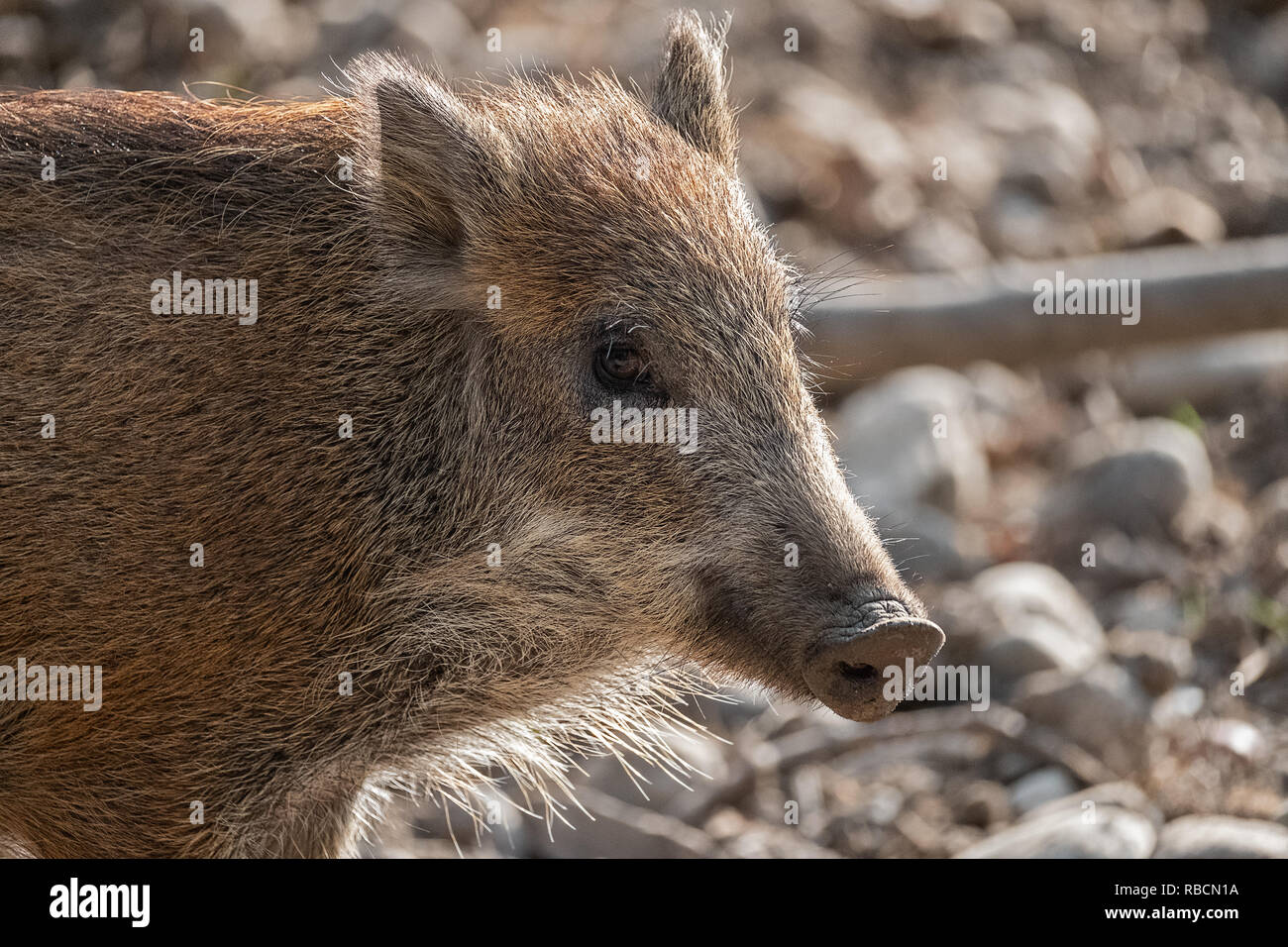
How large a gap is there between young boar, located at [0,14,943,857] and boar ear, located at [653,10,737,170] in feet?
1.37

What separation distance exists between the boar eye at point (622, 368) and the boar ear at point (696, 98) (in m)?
0.97

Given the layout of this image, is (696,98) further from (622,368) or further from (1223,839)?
(1223,839)

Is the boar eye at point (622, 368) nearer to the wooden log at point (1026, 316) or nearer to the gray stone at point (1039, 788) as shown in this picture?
the gray stone at point (1039, 788)

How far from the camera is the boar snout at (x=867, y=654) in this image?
354 centimetres

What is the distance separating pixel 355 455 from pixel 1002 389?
557cm

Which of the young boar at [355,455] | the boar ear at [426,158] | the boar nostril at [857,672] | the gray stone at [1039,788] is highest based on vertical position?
the boar ear at [426,158]

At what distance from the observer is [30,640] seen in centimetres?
390

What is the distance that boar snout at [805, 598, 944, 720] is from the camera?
3537 millimetres

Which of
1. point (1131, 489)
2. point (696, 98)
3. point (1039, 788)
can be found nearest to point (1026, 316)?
point (1131, 489)

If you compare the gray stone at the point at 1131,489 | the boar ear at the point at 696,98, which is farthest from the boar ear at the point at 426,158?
the gray stone at the point at 1131,489

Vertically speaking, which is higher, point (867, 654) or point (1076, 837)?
point (867, 654)

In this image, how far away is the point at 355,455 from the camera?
415cm

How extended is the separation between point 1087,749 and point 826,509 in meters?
2.48
